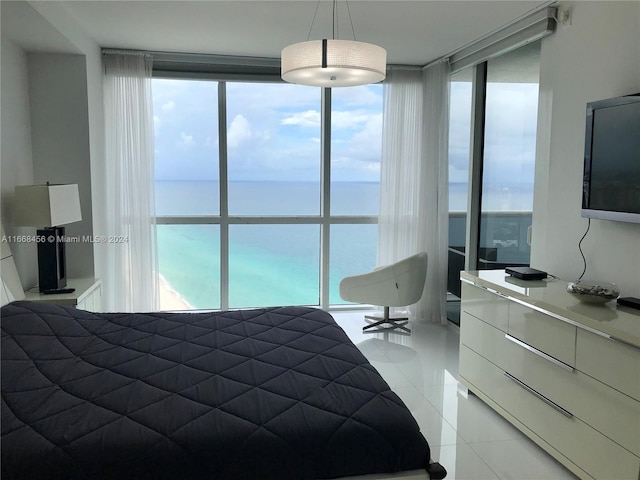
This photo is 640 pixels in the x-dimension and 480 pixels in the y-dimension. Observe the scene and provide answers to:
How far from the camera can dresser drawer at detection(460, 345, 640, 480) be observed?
2.22 meters


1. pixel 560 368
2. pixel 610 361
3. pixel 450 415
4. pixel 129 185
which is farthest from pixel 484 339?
pixel 129 185

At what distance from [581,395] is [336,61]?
2.09 m

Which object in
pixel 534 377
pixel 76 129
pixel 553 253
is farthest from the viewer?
pixel 76 129

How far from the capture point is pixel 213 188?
5.43 metres

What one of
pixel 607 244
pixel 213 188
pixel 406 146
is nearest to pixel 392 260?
pixel 406 146

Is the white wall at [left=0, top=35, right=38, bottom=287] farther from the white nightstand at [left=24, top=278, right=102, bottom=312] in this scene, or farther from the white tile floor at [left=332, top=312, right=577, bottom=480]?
the white tile floor at [left=332, top=312, right=577, bottom=480]

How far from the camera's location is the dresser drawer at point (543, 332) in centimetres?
252

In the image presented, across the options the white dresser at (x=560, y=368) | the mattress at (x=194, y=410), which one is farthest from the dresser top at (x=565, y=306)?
the mattress at (x=194, y=410)

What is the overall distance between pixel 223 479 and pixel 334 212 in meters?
4.14

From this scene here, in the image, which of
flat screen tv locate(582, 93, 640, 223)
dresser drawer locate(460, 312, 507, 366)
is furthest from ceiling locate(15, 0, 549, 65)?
dresser drawer locate(460, 312, 507, 366)

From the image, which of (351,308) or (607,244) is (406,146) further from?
(607,244)

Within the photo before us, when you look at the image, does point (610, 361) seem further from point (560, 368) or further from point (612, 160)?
point (612, 160)

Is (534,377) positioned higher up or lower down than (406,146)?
lower down

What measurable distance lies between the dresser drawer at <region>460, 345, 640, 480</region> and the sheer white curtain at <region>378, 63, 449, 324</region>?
1.80 m
